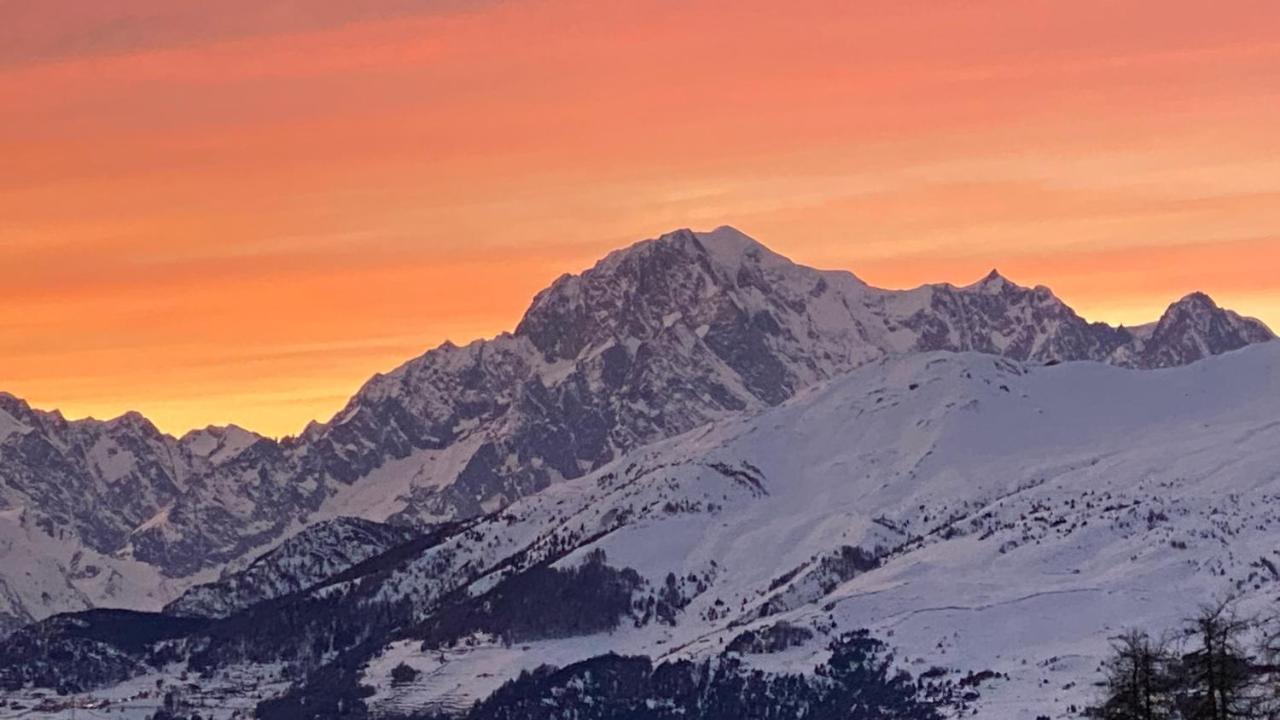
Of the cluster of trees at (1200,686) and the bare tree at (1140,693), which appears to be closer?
the cluster of trees at (1200,686)

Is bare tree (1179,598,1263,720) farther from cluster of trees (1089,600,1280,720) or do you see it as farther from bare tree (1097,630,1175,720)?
bare tree (1097,630,1175,720)

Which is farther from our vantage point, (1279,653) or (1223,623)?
(1223,623)

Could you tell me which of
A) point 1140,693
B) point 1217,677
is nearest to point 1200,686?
point 1140,693

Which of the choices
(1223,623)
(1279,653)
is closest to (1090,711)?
(1223,623)

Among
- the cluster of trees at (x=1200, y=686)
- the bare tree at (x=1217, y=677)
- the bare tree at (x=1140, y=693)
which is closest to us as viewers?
the bare tree at (x=1217, y=677)

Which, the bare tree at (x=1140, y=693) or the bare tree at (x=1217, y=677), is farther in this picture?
the bare tree at (x=1140, y=693)

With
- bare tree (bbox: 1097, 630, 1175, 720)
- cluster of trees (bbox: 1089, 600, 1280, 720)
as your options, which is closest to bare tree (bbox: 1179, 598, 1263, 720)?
cluster of trees (bbox: 1089, 600, 1280, 720)

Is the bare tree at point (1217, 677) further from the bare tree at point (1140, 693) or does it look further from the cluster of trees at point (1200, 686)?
the bare tree at point (1140, 693)

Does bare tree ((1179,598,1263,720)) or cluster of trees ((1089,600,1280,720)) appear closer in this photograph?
bare tree ((1179,598,1263,720))

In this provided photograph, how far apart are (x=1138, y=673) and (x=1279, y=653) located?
8.46m

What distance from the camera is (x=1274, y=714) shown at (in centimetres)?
19225

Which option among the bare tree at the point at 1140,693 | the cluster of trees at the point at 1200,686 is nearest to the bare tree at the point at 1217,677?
the cluster of trees at the point at 1200,686

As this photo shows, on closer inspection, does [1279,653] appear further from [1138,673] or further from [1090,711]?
[1090,711]

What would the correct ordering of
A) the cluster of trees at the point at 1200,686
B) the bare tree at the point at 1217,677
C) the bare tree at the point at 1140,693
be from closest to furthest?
1. the bare tree at the point at 1217,677
2. the cluster of trees at the point at 1200,686
3. the bare tree at the point at 1140,693
